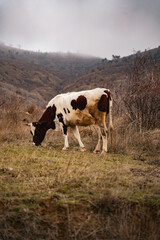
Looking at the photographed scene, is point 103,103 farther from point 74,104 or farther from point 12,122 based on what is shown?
point 12,122

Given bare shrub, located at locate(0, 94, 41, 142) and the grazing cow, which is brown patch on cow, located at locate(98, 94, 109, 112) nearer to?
the grazing cow

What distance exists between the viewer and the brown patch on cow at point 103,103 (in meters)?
6.68

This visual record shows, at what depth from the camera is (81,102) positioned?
688cm

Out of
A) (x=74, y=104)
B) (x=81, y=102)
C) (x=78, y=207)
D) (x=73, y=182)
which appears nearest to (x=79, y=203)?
(x=78, y=207)

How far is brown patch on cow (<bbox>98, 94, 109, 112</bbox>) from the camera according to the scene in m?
6.68

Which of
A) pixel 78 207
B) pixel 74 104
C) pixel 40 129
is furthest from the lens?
pixel 40 129

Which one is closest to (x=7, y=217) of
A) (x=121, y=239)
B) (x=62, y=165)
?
(x=121, y=239)

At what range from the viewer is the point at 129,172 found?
4.33 m

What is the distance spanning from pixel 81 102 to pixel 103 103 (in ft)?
2.13

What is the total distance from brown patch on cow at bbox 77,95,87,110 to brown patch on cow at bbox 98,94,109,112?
0.43 metres

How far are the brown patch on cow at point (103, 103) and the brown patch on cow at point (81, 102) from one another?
17.1 inches

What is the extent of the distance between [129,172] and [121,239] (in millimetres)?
1932

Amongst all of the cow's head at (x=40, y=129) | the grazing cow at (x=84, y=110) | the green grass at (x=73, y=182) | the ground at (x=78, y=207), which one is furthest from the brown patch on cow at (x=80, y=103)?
the ground at (x=78, y=207)

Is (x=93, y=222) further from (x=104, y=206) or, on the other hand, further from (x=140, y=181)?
(x=140, y=181)
